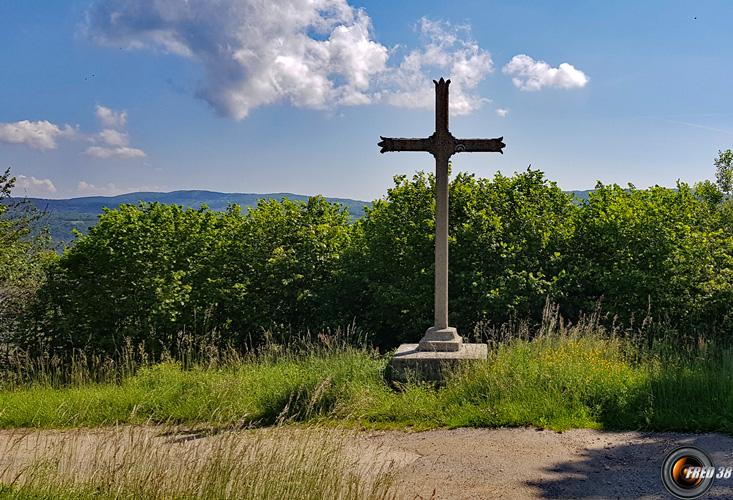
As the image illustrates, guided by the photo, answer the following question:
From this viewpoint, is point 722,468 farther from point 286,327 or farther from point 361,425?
point 286,327

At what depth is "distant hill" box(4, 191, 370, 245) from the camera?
46.2 ft

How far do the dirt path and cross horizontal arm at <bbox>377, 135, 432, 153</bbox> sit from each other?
3.86 m

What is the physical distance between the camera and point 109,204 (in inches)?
567

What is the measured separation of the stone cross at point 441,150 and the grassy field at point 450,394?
96 centimetres

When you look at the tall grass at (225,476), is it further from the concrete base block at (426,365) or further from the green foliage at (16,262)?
the green foliage at (16,262)

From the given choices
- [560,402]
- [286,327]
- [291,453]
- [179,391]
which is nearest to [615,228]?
[560,402]

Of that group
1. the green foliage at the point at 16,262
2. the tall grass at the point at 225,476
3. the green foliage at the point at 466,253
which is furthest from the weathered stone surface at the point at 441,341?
the green foliage at the point at 16,262

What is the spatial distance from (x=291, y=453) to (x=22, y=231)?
14.5 meters

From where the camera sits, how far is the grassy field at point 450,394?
670 cm

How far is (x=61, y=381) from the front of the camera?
946 cm

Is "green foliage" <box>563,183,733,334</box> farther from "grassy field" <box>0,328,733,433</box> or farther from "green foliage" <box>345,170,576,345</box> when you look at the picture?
"grassy field" <box>0,328,733,433</box>

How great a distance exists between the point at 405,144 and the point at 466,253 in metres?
3.32

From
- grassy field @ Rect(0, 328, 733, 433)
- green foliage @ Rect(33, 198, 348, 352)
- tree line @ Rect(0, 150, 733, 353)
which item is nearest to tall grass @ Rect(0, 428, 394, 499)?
grassy field @ Rect(0, 328, 733, 433)

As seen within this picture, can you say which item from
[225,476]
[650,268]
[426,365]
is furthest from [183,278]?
[225,476]
